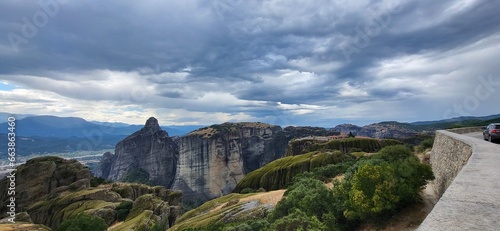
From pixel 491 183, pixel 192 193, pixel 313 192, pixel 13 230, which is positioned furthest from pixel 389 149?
pixel 192 193

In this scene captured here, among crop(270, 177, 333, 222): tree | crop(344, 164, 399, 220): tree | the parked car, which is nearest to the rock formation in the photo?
crop(270, 177, 333, 222): tree

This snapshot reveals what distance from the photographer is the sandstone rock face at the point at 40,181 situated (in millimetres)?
69312

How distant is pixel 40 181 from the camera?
72.2 m

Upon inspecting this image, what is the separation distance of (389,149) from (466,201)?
5620cm

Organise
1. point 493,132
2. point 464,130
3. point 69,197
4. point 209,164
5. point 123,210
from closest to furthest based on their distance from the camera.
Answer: point 493,132, point 464,130, point 123,210, point 69,197, point 209,164

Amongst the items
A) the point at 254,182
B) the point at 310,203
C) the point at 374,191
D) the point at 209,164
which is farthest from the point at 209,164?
the point at 374,191

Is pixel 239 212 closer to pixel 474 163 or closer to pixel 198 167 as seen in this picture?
pixel 474 163

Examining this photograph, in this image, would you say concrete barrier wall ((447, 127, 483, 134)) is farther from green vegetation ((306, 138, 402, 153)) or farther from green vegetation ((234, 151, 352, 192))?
green vegetation ((306, 138, 402, 153))

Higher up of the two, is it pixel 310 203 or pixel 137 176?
pixel 310 203

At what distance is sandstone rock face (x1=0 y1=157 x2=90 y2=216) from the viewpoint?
69.3 metres

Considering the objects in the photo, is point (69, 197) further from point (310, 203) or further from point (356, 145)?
point (356, 145)

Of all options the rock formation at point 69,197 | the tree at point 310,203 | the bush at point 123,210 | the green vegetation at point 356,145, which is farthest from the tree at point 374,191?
the green vegetation at point 356,145

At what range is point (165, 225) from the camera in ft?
177

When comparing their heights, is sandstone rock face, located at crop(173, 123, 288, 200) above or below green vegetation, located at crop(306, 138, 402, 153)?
below
